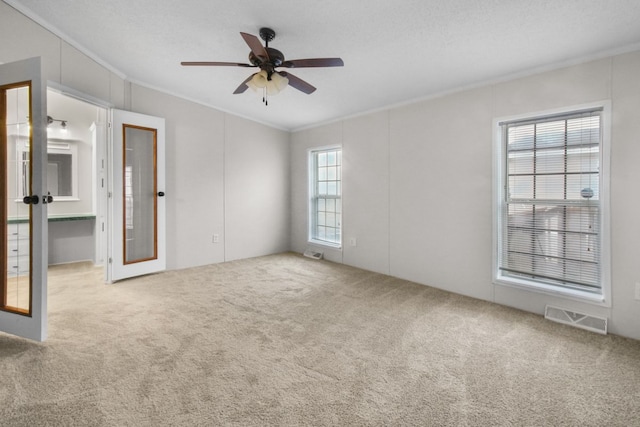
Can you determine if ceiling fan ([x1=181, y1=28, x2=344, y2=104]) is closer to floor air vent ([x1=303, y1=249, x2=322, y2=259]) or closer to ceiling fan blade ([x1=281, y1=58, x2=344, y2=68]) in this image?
ceiling fan blade ([x1=281, y1=58, x2=344, y2=68])

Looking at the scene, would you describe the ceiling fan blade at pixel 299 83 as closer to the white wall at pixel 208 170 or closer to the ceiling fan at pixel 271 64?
the ceiling fan at pixel 271 64

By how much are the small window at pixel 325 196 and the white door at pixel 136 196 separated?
7.93 ft

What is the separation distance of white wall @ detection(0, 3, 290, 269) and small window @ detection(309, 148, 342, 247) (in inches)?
23.7

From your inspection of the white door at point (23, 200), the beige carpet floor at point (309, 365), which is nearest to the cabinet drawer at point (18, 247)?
the white door at point (23, 200)

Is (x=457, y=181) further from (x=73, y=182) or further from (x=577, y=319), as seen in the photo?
(x=73, y=182)

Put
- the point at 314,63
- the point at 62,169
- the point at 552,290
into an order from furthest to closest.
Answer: the point at 62,169
the point at 552,290
the point at 314,63

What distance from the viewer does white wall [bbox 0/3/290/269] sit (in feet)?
11.3

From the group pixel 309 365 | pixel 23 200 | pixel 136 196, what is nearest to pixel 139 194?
pixel 136 196

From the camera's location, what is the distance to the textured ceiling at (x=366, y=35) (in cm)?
211

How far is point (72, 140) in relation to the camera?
4820mm

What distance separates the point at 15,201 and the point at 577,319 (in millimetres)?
4785

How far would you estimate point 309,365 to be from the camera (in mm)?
1959

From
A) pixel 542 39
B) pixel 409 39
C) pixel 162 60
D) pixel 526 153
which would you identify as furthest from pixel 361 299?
pixel 162 60

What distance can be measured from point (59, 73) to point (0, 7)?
657mm
